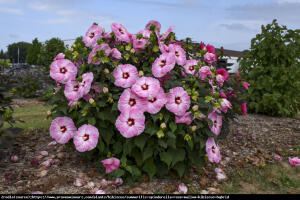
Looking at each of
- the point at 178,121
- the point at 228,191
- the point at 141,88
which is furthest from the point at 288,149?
the point at 141,88

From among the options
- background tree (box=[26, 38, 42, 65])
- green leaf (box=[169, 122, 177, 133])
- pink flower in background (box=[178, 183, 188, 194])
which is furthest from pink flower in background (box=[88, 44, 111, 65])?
background tree (box=[26, 38, 42, 65])

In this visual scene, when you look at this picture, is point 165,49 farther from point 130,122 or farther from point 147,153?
point 147,153

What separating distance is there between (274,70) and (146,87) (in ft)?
14.5

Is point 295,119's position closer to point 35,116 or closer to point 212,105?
point 212,105

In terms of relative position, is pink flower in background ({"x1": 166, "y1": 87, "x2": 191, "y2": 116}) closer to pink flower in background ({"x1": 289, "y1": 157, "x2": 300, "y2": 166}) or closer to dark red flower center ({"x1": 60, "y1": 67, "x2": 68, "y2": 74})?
dark red flower center ({"x1": 60, "y1": 67, "x2": 68, "y2": 74})

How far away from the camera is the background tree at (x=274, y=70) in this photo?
6.09 metres

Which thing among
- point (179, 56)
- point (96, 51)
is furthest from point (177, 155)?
point (96, 51)

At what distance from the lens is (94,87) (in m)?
2.72

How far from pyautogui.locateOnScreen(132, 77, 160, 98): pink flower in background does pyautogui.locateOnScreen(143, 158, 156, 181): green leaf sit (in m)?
0.73

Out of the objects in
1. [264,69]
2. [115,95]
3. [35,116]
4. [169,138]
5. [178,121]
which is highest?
[264,69]

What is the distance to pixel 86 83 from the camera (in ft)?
8.66

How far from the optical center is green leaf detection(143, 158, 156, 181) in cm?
287

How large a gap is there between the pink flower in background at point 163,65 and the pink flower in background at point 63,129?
98 centimetres

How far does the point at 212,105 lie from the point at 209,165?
119 centimetres
